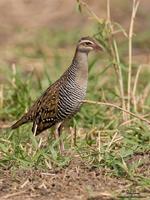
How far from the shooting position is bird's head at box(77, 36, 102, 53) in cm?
876

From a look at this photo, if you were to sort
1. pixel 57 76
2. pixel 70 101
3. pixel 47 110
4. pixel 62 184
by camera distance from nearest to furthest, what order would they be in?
pixel 62 184, pixel 70 101, pixel 47 110, pixel 57 76

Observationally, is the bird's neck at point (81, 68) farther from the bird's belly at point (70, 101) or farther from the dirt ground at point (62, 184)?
the dirt ground at point (62, 184)

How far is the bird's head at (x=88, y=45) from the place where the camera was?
8.76 metres

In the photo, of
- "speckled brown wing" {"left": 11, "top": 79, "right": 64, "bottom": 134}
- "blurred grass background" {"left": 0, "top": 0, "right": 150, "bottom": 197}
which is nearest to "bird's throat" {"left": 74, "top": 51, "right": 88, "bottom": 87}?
"speckled brown wing" {"left": 11, "top": 79, "right": 64, "bottom": 134}

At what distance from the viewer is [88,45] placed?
28.8ft

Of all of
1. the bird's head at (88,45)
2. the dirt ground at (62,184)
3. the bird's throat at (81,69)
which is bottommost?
the dirt ground at (62,184)

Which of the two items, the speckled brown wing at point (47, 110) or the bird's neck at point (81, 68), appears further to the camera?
the speckled brown wing at point (47, 110)

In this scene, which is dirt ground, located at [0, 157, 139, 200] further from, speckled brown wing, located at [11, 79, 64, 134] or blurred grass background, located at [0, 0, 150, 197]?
speckled brown wing, located at [11, 79, 64, 134]

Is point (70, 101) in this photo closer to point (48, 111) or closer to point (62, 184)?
point (48, 111)

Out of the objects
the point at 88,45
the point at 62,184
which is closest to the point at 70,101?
the point at 88,45

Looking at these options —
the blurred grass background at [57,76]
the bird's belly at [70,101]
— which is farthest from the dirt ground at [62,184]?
the bird's belly at [70,101]

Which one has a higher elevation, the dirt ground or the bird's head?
the bird's head

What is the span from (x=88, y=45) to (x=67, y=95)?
1.75ft

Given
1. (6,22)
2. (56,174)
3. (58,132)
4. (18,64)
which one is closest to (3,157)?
(56,174)
